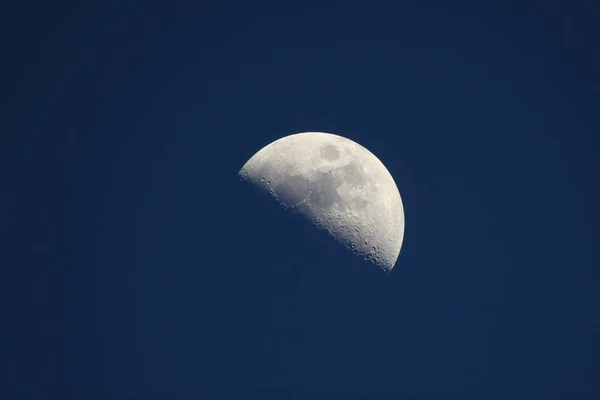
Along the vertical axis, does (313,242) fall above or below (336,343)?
above

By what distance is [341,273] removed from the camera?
2378cm

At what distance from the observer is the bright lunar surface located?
2395 cm

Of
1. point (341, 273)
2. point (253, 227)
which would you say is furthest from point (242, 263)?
point (341, 273)

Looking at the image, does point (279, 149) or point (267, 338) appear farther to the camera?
point (279, 149)

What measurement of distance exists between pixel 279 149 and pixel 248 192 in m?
1.60

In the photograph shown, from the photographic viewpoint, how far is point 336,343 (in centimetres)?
2353

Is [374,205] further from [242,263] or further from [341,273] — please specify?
[242,263]

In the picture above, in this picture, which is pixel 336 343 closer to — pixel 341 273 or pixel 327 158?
pixel 341 273

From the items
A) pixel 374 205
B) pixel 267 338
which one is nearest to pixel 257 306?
pixel 267 338

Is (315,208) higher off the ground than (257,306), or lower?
higher

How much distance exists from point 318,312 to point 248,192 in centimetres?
395

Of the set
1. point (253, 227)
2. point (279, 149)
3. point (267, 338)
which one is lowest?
point (267, 338)

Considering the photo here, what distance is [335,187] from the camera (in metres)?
24.1

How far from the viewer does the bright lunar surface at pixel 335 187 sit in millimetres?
23953
